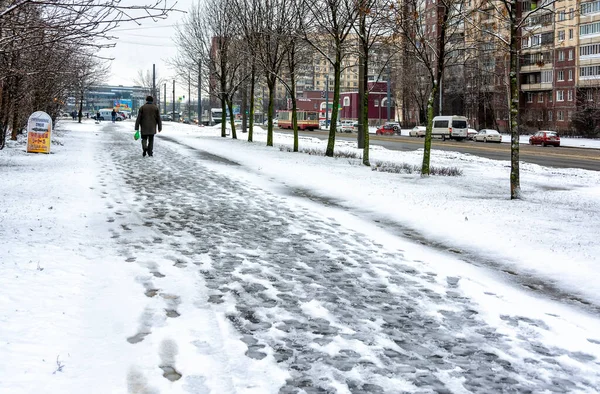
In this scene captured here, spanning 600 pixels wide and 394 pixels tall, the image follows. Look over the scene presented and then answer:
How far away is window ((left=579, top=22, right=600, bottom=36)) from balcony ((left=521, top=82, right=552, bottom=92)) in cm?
664

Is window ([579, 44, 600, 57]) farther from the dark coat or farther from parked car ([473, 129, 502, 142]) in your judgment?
the dark coat

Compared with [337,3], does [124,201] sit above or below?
below

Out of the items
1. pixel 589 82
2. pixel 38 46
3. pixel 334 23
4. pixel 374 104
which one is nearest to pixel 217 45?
pixel 334 23

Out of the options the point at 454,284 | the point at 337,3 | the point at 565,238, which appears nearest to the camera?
the point at 454,284

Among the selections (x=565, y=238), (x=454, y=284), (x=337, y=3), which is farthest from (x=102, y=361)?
(x=337, y=3)

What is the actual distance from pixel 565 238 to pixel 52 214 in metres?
7.03

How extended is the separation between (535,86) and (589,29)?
9268mm

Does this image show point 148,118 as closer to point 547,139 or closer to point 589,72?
point 547,139

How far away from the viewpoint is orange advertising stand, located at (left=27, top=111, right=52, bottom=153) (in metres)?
19.5

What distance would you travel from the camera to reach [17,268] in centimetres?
598

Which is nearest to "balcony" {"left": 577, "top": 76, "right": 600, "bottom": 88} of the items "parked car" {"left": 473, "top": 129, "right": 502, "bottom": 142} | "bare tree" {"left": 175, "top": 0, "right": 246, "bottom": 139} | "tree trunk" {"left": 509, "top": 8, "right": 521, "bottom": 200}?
"parked car" {"left": 473, "top": 129, "right": 502, "bottom": 142}

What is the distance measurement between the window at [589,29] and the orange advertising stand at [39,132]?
61.0 meters

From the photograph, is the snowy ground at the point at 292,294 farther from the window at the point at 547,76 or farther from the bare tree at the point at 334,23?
the window at the point at 547,76

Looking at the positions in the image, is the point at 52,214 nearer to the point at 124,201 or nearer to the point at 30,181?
the point at 124,201
